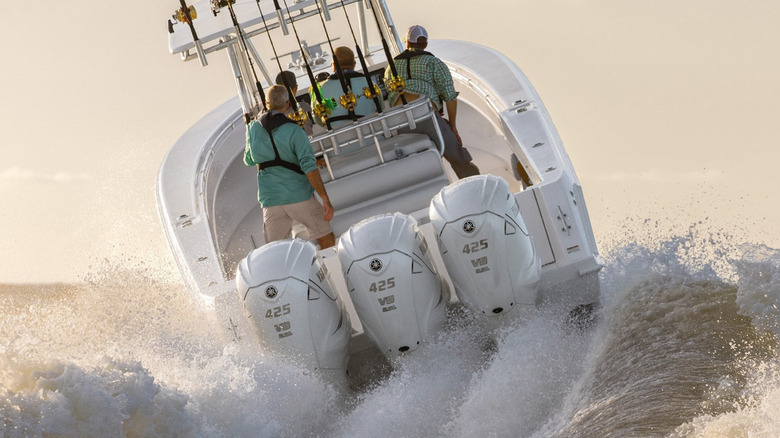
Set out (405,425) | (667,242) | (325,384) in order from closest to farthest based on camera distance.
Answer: (405,425)
(325,384)
(667,242)

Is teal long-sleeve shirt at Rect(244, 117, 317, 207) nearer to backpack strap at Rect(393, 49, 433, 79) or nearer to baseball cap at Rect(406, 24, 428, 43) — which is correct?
backpack strap at Rect(393, 49, 433, 79)

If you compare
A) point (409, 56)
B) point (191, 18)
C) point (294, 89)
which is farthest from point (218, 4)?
point (409, 56)

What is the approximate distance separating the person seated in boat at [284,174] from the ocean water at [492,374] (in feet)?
2.13

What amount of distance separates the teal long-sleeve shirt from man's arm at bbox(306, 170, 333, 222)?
0.09 feet

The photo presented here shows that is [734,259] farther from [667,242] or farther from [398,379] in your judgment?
[398,379]

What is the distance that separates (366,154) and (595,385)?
1.86m

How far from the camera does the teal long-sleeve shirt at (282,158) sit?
14.1 feet

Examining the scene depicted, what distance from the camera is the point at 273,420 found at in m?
3.43

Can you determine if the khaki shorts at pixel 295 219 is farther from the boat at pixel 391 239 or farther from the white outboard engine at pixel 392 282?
the white outboard engine at pixel 392 282

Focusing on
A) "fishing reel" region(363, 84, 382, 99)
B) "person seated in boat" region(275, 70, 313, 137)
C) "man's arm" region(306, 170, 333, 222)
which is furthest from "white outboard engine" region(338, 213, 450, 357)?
"person seated in boat" region(275, 70, 313, 137)

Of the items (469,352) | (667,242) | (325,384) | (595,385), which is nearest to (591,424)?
(595,385)

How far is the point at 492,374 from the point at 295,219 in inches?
58.5

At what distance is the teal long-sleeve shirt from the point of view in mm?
4309

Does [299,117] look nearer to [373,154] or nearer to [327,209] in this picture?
A: [373,154]
